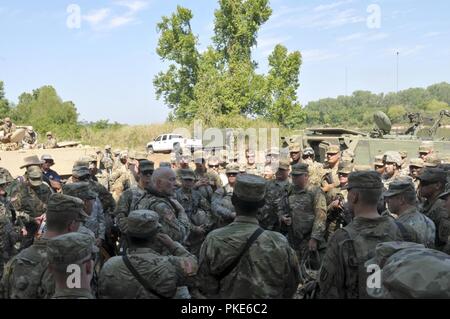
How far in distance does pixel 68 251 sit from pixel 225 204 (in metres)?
3.91

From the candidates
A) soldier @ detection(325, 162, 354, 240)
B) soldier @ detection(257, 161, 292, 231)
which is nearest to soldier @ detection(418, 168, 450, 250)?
soldier @ detection(325, 162, 354, 240)

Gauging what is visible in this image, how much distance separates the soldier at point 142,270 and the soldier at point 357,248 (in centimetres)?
89

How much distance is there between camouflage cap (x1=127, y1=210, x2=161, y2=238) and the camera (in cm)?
326

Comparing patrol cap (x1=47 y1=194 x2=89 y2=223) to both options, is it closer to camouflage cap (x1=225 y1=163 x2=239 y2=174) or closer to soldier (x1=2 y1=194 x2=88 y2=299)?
soldier (x1=2 y1=194 x2=88 y2=299)

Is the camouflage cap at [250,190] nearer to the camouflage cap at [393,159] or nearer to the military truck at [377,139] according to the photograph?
the camouflage cap at [393,159]

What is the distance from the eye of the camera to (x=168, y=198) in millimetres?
4586

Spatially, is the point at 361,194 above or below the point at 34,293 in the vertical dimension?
above

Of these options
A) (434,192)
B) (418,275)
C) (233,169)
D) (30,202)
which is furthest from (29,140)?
(418,275)

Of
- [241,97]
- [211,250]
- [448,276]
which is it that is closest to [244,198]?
[211,250]

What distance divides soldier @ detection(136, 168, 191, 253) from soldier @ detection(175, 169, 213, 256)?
172cm

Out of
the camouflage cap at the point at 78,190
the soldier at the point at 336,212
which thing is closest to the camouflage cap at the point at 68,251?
the camouflage cap at the point at 78,190

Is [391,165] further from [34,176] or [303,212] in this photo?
[34,176]
